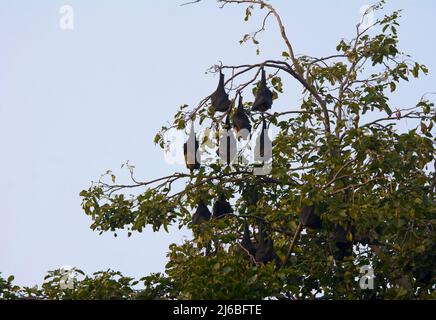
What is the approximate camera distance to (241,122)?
17.5 metres

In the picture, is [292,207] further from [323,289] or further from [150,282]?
[150,282]

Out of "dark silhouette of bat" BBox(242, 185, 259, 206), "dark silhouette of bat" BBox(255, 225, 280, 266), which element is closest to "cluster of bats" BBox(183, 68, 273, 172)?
"dark silhouette of bat" BBox(242, 185, 259, 206)

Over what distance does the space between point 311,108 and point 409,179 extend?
3.94 m

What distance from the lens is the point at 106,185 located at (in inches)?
722

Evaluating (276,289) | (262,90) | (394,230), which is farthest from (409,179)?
(276,289)

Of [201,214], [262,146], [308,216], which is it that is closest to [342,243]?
[308,216]

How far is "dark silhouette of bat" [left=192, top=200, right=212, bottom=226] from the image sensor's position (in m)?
17.3

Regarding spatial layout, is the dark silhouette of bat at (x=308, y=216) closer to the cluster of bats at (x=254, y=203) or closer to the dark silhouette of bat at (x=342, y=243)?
the cluster of bats at (x=254, y=203)

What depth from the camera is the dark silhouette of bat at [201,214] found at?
17.3 m

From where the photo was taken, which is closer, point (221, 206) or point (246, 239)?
point (246, 239)

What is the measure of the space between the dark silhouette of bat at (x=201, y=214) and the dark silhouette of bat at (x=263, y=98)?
5.88 feet

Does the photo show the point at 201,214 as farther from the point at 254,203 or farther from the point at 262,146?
the point at 262,146

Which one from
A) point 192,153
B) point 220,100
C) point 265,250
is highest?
point 220,100

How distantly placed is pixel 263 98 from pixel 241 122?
0.53m
